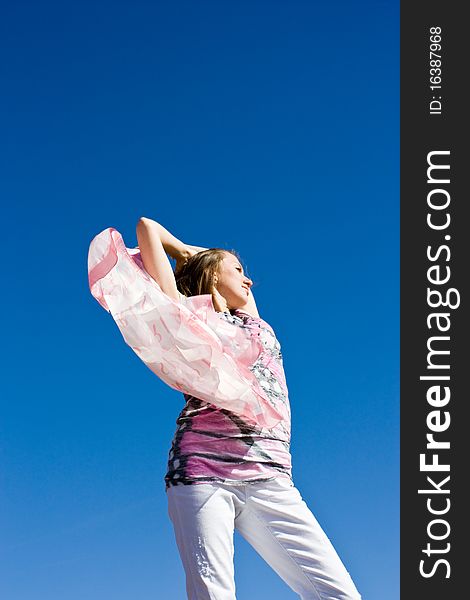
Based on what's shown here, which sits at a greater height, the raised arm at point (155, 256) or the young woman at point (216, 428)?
the raised arm at point (155, 256)

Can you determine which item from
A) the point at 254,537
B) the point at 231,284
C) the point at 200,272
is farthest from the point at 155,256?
the point at 254,537

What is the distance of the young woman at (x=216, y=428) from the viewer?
321 cm

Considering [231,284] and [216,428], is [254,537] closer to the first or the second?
[216,428]

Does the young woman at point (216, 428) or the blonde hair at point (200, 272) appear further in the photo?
the blonde hair at point (200, 272)

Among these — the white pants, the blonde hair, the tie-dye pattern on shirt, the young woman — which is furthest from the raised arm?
the white pants

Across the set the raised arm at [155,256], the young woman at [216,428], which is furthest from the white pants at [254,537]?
the raised arm at [155,256]

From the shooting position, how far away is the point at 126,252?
145 inches

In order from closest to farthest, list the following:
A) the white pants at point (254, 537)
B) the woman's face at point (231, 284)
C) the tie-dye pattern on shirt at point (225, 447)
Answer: the white pants at point (254, 537), the tie-dye pattern on shirt at point (225, 447), the woman's face at point (231, 284)

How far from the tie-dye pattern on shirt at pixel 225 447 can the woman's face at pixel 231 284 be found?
0.44m

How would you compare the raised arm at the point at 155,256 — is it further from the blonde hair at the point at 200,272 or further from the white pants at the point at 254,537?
the white pants at the point at 254,537

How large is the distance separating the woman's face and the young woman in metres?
0.10

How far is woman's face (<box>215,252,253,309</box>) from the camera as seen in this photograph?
389 cm

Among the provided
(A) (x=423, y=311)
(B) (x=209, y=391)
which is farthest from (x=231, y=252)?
(A) (x=423, y=311)

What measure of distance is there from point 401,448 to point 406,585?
0.86 m
